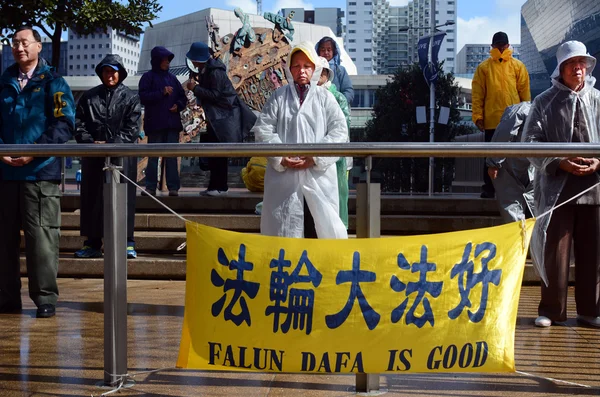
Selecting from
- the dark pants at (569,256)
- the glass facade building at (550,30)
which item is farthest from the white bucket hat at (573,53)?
the glass facade building at (550,30)

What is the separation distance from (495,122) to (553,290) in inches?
178

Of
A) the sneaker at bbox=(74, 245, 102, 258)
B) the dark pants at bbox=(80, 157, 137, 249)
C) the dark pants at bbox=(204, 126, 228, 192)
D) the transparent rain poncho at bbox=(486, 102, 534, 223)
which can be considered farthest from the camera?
the dark pants at bbox=(204, 126, 228, 192)

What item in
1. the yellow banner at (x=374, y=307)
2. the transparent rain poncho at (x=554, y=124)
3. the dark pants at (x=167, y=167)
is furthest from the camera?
the dark pants at (x=167, y=167)

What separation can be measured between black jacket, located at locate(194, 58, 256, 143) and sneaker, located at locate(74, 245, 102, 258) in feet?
8.23

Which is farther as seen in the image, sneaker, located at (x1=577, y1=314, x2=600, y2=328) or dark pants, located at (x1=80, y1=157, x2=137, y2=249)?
dark pants, located at (x1=80, y1=157, x2=137, y2=249)

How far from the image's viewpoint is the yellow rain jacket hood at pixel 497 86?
988 cm

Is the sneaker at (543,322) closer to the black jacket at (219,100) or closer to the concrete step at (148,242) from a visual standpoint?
the concrete step at (148,242)

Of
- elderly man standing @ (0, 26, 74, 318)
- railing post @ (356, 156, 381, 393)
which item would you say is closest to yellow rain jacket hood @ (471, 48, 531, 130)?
elderly man standing @ (0, 26, 74, 318)

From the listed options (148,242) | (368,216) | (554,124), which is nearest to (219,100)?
(148,242)

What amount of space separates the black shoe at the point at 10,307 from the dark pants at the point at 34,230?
184 millimetres

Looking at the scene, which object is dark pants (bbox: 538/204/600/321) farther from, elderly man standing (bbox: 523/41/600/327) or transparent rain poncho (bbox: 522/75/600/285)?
transparent rain poncho (bbox: 522/75/600/285)

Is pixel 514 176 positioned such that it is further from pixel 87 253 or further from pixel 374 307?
pixel 87 253

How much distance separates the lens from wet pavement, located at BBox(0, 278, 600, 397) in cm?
409

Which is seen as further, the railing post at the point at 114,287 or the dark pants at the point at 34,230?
the dark pants at the point at 34,230
